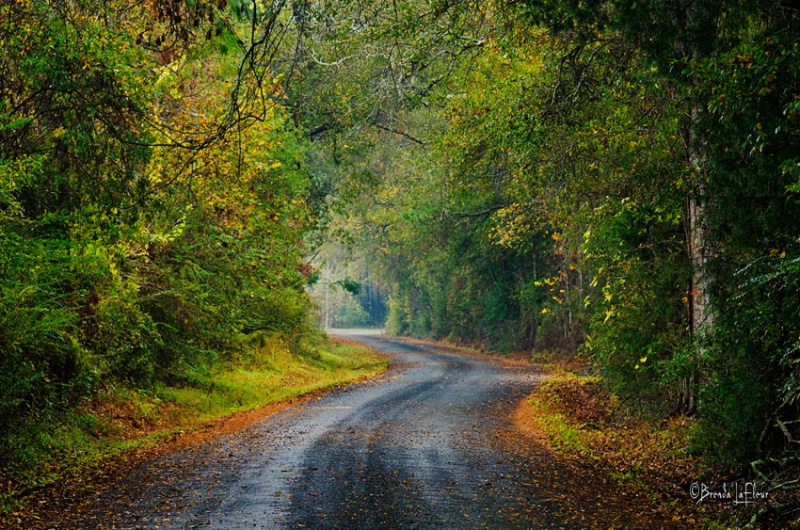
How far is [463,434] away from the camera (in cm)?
1345

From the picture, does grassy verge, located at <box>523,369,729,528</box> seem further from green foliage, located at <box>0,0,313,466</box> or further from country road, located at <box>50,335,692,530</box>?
green foliage, located at <box>0,0,313,466</box>

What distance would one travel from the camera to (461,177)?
15.4m

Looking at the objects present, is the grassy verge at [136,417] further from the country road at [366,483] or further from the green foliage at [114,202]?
the country road at [366,483]

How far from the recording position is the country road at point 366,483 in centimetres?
761

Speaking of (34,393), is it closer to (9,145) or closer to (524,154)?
(9,145)

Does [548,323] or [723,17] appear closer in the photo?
[723,17]

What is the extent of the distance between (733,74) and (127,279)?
10451mm

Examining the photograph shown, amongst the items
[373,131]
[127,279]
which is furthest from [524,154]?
[373,131]
